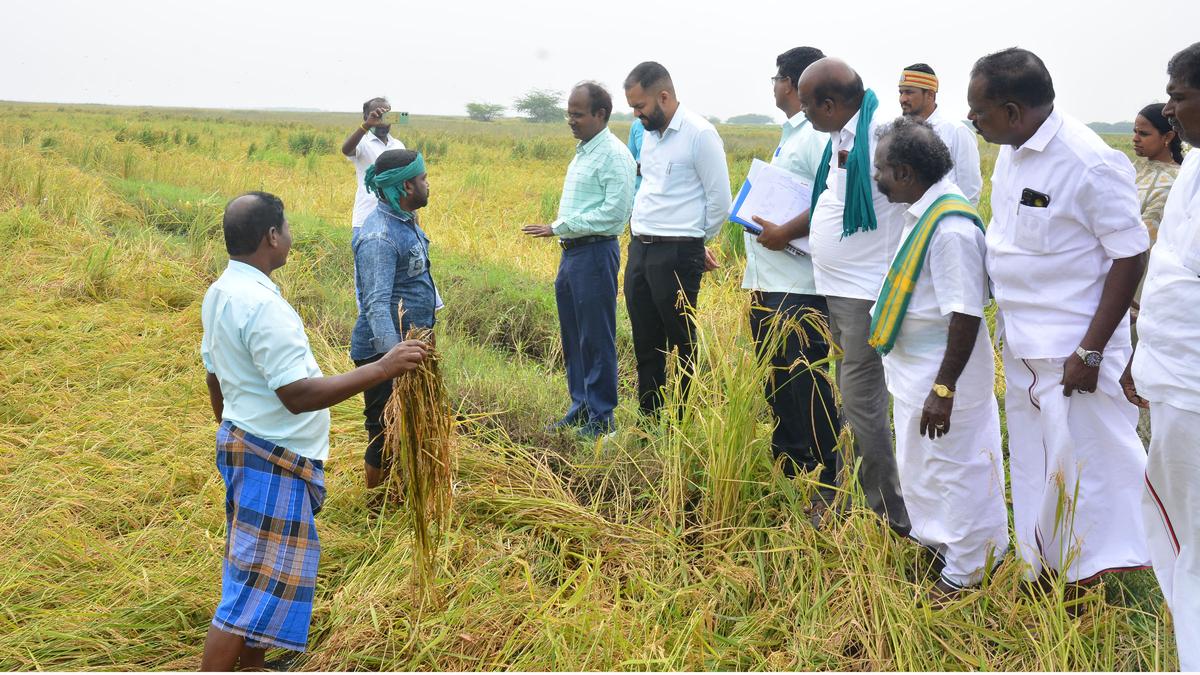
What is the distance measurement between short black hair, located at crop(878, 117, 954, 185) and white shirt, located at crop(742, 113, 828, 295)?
3.12 ft

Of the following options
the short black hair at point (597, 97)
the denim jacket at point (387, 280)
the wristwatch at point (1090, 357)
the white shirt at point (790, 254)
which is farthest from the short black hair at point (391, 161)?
the wristwatch at point (1090, 357)

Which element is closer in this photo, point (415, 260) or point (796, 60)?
point (415, 260)

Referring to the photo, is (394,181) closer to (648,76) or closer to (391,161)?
(391,161)

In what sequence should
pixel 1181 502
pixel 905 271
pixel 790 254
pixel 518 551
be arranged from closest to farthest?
pixel 1181 502, pixel 905 271, pixel 518 551, pixel 790 254

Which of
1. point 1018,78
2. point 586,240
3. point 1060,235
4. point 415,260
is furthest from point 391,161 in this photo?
point 1060,235

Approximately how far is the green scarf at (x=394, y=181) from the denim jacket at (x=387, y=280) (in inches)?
1.8

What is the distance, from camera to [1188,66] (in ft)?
→ 7.70

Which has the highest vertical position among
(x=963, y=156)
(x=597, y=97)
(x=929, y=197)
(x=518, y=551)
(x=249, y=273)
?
(x=597, y=97)

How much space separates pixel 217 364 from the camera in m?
2.79

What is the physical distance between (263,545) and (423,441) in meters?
0.57

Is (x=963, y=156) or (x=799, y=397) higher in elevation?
(x=963, y=156)

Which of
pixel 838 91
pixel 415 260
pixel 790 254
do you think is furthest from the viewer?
pixel 790 254

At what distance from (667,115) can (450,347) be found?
7.15 feet

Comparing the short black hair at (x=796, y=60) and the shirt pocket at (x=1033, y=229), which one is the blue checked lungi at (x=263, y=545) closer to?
the shirt pocket at (x=1033, y=229)
